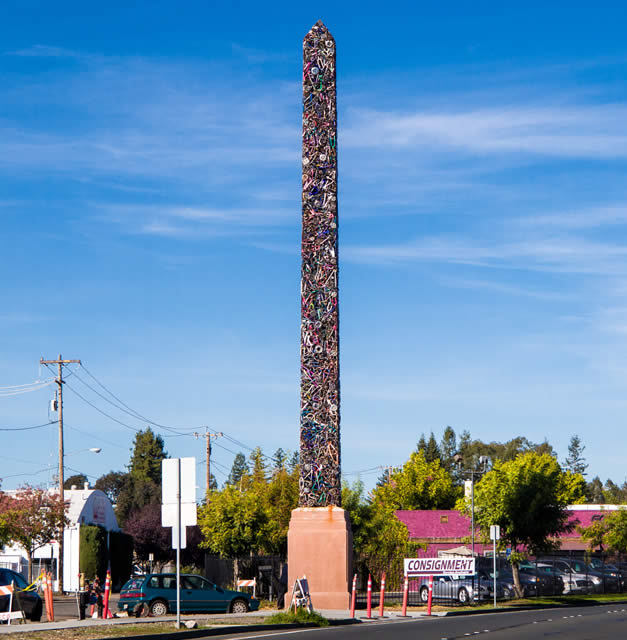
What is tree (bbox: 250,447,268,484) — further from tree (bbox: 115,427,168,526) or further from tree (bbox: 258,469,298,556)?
tree (bbox: 115,427,168,526)

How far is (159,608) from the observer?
105ft

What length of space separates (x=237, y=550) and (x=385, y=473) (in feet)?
318

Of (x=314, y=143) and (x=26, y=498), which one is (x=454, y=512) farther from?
(x=314, y=143)

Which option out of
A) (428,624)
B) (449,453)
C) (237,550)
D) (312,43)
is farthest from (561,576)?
(449,453)

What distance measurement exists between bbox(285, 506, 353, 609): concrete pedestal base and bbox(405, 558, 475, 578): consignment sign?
7.61 feet

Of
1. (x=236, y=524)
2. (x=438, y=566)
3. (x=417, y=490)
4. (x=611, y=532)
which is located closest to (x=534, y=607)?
(x=438, y=566)

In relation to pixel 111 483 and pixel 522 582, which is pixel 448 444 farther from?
pixel 522 582

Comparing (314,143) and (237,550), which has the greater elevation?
(314,143)

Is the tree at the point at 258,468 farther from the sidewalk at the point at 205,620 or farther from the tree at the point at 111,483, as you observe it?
the tree at the point at 111,483

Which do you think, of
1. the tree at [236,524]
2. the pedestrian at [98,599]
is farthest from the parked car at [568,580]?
the pedestrian at [98,599]

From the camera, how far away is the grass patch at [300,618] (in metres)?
28.4

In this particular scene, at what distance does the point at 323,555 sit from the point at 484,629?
1005 centimetres

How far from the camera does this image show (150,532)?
84125 millimetres

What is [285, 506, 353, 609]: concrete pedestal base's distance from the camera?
36406 millimetres
